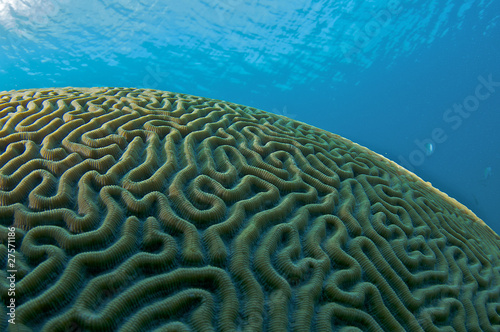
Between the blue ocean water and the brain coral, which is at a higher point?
the blue ocean water

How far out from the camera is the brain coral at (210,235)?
5.79ft

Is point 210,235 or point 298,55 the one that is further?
point 298,55

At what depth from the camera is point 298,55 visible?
3894 centimetres

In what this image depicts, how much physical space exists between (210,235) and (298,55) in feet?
131

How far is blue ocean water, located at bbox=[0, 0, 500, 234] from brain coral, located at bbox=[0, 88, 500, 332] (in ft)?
48.7

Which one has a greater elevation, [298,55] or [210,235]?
[298,55]

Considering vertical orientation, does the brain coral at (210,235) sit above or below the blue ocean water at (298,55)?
below

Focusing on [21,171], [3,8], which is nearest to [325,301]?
[21,171]

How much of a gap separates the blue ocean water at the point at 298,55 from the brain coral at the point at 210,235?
48.7 ft

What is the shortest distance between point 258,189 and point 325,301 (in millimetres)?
1134

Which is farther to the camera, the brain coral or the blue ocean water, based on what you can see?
the blue ocean water

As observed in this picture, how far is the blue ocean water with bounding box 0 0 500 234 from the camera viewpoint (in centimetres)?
2830

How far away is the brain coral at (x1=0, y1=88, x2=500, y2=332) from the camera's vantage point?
1.77 metres

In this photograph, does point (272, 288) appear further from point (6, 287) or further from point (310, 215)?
point (6, 287)
